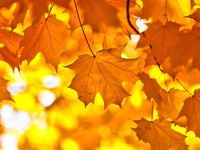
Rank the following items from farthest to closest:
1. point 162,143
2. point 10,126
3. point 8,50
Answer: point 10,126 → point 162,143 → point 8,50

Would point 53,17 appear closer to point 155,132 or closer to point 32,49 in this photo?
point 32,49

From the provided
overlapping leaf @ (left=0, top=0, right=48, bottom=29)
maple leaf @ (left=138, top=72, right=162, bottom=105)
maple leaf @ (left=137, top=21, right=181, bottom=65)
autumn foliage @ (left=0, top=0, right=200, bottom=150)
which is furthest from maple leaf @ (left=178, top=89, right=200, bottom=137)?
overlapping leaf @ (left=0, top=0, right=48, bottom=29)

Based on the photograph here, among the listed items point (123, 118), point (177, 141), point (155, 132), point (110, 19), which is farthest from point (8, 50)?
point (123, 118)

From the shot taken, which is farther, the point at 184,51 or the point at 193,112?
the point at 193,112

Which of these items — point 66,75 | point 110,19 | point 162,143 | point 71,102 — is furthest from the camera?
point 71,102

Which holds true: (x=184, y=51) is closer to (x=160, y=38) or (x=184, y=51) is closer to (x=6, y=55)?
(x=160, y=38)

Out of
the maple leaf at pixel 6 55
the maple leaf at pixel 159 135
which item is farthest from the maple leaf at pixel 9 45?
the maple leaf at pixel 159 135

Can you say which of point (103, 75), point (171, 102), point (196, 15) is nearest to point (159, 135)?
point (171, 102)
